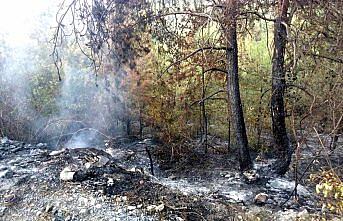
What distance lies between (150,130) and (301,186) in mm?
3866

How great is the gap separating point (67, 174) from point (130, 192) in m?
1.01

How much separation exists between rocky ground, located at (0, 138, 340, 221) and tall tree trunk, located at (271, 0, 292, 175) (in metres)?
0.34

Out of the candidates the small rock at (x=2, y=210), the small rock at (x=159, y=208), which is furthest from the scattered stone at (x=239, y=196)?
the small rock at (x=2, y=210)

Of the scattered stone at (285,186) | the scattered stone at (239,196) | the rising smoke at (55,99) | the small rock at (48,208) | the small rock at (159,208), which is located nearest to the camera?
the small rock at (159,208)

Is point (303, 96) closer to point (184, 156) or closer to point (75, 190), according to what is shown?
point (184, 156)

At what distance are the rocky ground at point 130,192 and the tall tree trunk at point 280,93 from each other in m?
0.34

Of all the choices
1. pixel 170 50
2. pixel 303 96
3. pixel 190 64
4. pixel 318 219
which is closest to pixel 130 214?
pixel 318 219

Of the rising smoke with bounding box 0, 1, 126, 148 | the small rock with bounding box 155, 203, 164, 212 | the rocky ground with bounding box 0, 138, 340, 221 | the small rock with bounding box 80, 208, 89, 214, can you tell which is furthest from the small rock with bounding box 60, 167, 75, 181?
the rising smoke with bounding box 0, 1, 126, 148

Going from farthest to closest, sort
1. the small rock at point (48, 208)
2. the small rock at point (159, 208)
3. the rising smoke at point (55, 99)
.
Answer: the rising smoke at point (55, 99) → the small rock at point (48, 208) → the small rock at point (159, 208)

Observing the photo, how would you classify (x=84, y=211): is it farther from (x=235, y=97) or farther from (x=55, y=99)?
(x=55, y=99)

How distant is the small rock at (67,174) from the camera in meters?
5.36

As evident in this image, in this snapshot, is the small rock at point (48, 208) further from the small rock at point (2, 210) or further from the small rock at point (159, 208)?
the small rock at point (159, 208)

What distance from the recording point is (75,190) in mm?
5098

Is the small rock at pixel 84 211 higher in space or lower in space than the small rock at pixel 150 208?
higher
